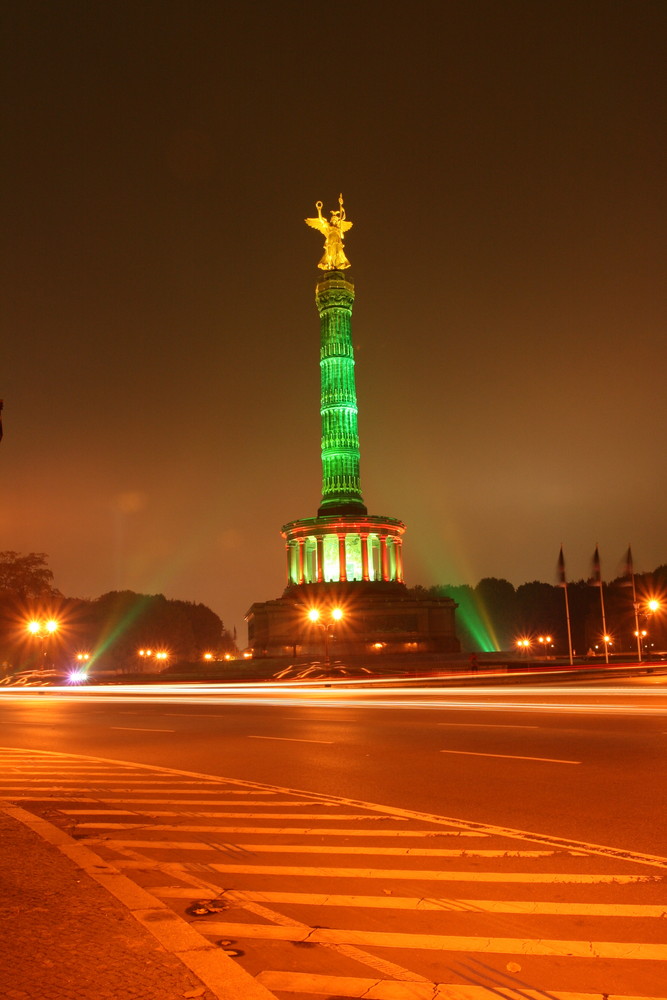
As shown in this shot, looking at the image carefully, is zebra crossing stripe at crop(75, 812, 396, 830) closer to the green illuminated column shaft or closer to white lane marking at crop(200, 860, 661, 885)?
white lane marking at crop(200, 860, 661, 885)

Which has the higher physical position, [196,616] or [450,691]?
[196,616]

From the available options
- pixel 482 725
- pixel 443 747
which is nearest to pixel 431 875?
pixel 443 747

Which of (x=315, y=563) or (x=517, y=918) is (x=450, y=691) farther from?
(x=315, y=563)

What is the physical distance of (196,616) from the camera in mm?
126875

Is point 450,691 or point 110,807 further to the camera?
point 450,691

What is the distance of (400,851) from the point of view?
7.29 meters

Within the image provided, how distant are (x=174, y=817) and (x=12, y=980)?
4459 mm

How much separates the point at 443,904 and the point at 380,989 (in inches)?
57.8

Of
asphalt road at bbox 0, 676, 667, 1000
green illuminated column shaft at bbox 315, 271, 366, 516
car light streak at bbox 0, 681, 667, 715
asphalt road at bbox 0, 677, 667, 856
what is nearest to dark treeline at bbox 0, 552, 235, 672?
green illuminated column shaft at bbox 315, 271, 366, 516

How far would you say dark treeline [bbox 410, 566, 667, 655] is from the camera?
309 feet

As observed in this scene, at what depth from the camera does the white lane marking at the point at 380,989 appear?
438 centimetres

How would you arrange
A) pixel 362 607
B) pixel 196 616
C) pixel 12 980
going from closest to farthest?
1. pixel 12 980
2. pixel 362 607
3. pixel 196 616

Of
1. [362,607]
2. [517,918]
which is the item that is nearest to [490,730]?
[517,918]

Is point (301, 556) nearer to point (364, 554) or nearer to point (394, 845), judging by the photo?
point (364, 554)
